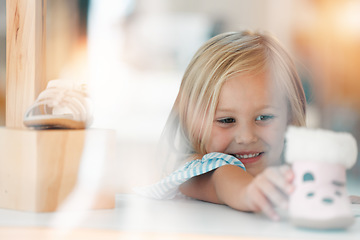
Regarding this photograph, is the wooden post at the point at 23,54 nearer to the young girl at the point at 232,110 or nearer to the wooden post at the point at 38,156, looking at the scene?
the wooden post at the point at 38,156

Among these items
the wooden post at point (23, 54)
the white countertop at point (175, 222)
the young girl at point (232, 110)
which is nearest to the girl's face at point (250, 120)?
the young girl at point (232, 110)

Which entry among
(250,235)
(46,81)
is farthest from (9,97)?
(250,235)

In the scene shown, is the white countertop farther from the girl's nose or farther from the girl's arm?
the girl's nose

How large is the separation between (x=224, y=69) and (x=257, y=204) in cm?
26

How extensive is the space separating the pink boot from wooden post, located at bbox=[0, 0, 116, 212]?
7.7 inches

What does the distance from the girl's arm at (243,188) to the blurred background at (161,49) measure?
4.0 inches

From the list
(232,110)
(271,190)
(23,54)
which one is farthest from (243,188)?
(23,54)

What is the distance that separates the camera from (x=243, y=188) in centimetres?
45

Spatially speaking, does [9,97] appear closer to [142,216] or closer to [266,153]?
[142,216]

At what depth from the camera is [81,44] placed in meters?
0.56

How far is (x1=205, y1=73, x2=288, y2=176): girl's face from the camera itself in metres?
0.58

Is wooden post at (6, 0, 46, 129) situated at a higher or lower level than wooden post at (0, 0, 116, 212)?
higher

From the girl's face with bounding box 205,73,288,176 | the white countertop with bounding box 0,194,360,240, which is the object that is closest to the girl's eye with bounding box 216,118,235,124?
the girl's face with bounding box 205,73,288,176

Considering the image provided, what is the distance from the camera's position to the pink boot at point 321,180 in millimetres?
355
